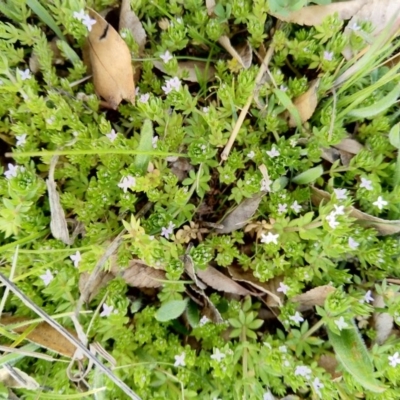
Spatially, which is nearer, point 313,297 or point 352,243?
point 352,243

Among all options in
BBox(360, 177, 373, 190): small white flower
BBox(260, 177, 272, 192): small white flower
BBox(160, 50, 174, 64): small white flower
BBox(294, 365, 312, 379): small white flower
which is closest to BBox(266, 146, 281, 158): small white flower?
BBox(260, 177, 272, 192): small white flower

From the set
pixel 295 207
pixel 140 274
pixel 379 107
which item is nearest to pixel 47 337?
pixel 140 274

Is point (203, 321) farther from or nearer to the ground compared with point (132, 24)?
nearer to the ground

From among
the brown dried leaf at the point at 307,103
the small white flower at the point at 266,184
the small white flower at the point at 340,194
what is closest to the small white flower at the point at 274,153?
the small white flower at the point at 266,184

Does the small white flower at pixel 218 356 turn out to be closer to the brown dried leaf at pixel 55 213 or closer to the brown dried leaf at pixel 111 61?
the brown dried leaf at pixel 55 213

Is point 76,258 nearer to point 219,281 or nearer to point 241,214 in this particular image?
point 219,281

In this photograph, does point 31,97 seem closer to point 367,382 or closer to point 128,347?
point 128,347

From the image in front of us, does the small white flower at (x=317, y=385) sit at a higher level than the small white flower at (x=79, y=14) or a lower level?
lower
